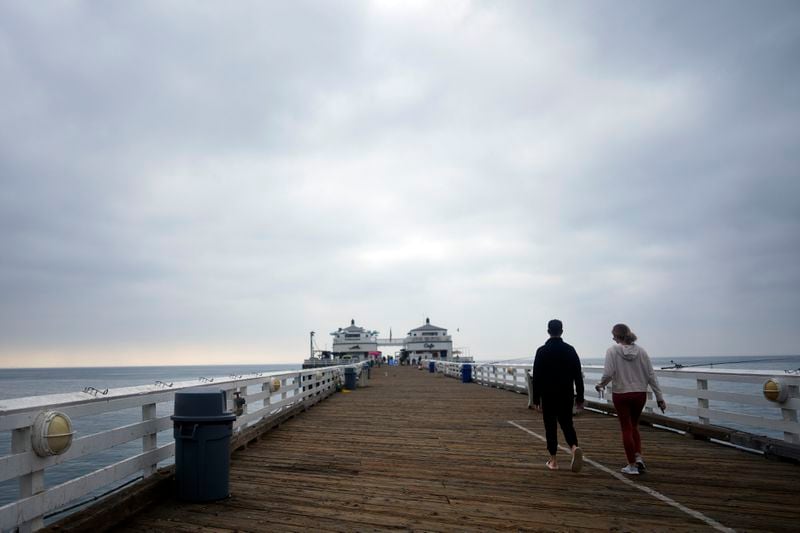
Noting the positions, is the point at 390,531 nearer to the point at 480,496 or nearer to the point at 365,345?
the point at 480,496

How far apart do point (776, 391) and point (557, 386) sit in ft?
10.5

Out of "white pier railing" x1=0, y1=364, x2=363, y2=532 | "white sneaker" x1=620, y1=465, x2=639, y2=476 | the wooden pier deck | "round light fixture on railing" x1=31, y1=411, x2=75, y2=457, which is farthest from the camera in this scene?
"white sneaker" x1=620, y1=465, x2=639, y2=476

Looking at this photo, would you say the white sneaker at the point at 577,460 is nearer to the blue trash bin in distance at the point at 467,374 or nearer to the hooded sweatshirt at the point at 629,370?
the hooded sweatshirt at the point at 629,370

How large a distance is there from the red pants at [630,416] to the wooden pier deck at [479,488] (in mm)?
330

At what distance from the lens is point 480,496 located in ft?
18.0

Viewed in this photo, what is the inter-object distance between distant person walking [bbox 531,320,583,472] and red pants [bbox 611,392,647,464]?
520mm

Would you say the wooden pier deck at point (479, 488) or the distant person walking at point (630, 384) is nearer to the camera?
the wooden pier deck at point (479, 488)

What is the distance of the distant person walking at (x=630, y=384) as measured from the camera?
640 cm

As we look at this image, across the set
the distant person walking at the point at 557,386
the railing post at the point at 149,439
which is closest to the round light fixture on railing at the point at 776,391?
the distant person walking at the point at 557,386

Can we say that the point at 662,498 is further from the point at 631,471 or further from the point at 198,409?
the point at 198,409

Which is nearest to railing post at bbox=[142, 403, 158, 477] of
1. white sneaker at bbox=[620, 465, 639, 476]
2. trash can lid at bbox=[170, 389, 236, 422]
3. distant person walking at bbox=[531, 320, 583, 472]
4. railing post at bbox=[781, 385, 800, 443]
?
trash can lid at bbox=[170, 389, 236, 422]

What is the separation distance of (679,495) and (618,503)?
2.67ft

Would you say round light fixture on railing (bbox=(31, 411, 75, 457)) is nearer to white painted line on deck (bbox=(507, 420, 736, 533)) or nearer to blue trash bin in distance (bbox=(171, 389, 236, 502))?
blue trash bin in distance (bbox=(171, 389, 236, 502))

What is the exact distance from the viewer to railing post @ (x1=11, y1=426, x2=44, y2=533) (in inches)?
145
